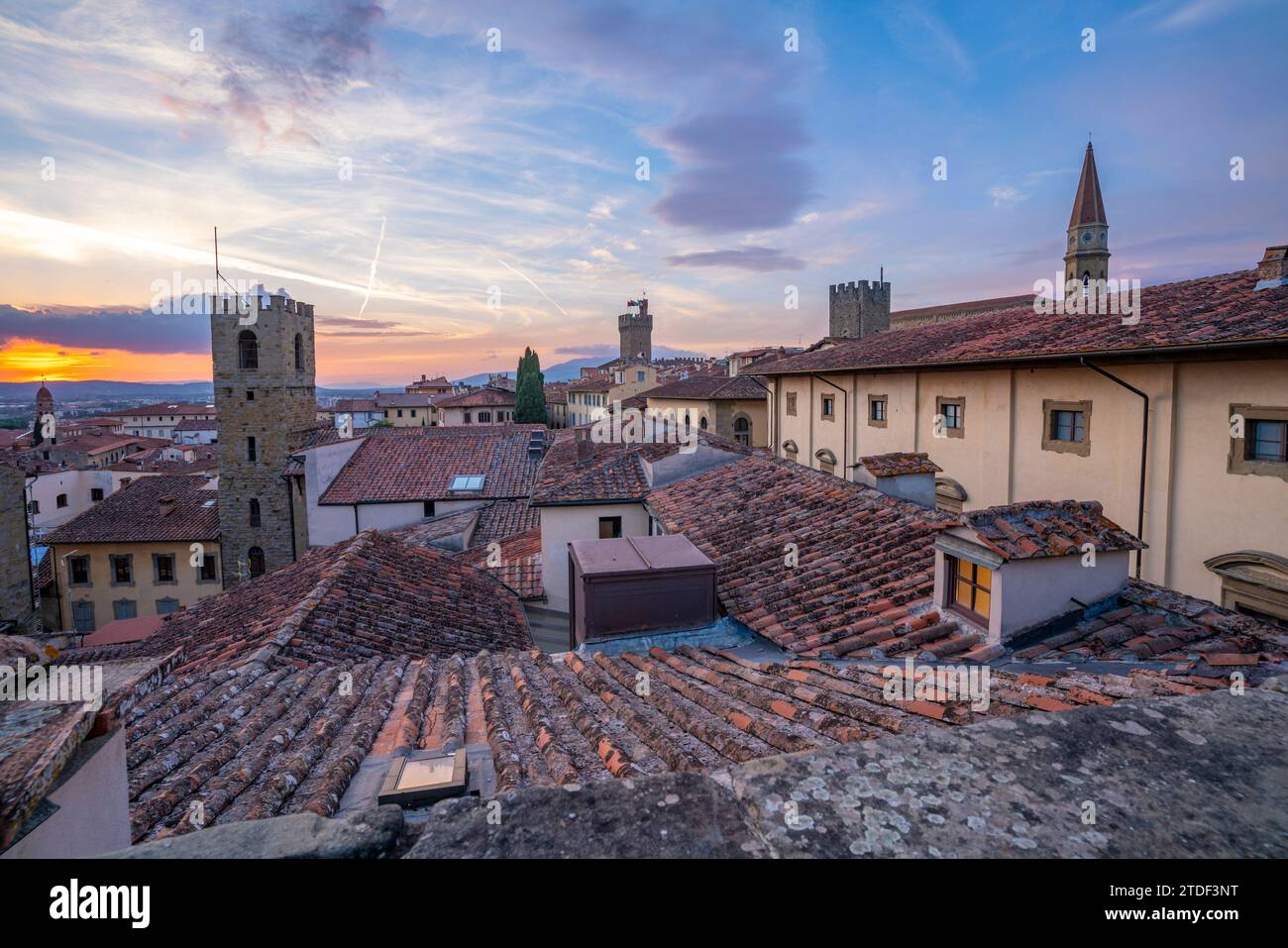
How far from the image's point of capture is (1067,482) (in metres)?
12.1

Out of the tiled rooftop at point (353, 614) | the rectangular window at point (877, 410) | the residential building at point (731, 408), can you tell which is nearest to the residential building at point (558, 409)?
the residential building at point (731, 408)

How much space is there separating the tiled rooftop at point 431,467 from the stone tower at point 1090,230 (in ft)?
152

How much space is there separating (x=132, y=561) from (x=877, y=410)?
30489mm

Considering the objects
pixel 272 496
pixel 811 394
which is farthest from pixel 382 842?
pixel 272 496

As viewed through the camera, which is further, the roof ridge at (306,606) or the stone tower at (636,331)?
the stone tower at (636,331)

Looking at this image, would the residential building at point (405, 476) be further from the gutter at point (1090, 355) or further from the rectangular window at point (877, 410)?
the gutter at point (1090, 355)

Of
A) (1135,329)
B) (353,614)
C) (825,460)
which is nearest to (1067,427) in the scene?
(1135,329)

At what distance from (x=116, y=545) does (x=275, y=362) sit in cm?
1003

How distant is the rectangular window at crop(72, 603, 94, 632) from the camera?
2784cm

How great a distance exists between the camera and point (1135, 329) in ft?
35.4

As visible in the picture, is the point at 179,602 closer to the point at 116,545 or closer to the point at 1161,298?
the point at 116,545

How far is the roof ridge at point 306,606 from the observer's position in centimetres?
736

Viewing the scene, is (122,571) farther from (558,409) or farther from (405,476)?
(558,409)
